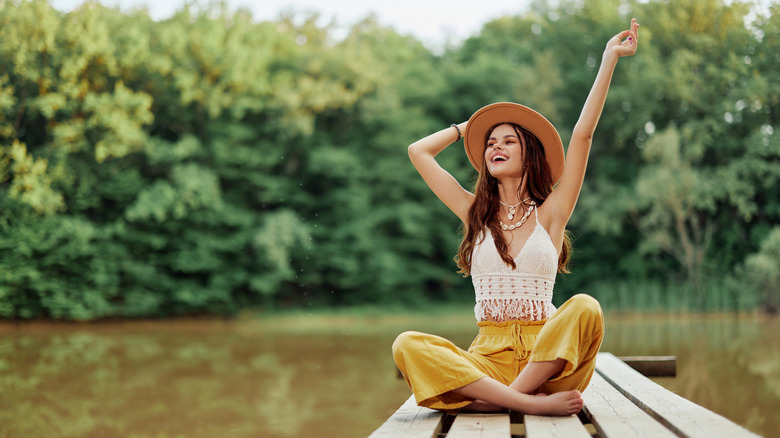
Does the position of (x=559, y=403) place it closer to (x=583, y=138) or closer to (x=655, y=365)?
(x=583, y=138)

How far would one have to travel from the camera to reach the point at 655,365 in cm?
382

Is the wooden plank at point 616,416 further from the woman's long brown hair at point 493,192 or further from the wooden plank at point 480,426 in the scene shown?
the woman's long brown hair at point 493,192

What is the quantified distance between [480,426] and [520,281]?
0.51 metres

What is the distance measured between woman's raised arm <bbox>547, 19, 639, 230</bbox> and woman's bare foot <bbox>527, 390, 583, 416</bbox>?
20.4 inches

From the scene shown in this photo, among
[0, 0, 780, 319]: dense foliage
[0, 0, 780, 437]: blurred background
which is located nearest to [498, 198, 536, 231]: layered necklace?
[0, 0, 780, 437]: blurred background

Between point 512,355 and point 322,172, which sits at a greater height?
point 322,172

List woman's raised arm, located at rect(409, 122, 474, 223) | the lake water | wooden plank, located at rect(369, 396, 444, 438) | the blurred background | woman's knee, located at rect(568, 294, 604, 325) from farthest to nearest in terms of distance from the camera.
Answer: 1. the blurred background
2. the lake water
3. woman's raised arm, located at rect(409, 122, 474, 223)
4. woman's knee, located at rect(568, 294, 604, 325)
5. wooden plank, located at rect(369, 396, 444, 438)

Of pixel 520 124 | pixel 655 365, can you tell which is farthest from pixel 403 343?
pixel 655 365

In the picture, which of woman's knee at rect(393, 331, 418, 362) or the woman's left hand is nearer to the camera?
woman's knee at rect(393, 331, 418, 362)

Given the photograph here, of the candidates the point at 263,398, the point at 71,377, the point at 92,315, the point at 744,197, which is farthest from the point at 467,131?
the point at 744,197

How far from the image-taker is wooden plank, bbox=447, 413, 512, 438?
173 centimetres

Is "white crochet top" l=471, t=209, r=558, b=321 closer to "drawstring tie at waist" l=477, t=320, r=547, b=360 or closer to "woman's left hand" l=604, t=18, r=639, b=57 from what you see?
"drawstring tie at waist" l=477, t=320, r=547, b=360

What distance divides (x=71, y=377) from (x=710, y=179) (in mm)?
13009

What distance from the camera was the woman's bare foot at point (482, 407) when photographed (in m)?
2.06
